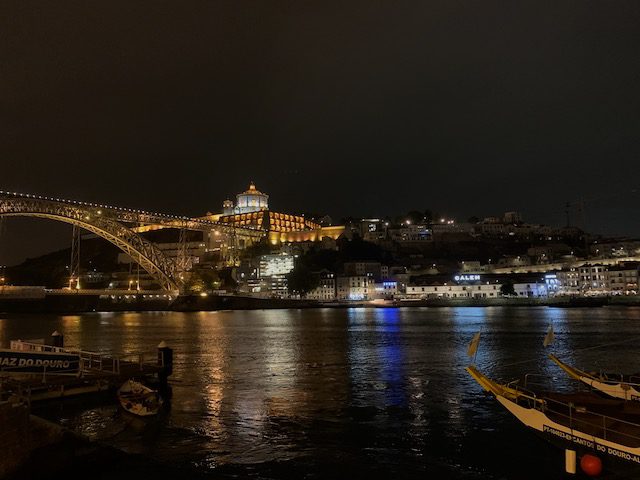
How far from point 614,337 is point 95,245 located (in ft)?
410

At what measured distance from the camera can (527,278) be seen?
318ft

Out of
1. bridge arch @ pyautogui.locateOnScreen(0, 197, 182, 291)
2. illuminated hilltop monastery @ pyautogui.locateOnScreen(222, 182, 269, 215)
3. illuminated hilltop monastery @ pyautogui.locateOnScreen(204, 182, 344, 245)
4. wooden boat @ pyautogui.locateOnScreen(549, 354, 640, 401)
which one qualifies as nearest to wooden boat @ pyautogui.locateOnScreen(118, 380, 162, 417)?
wooden boat @ pyautogui.locateOnScreen(549, 354, 640, 401)

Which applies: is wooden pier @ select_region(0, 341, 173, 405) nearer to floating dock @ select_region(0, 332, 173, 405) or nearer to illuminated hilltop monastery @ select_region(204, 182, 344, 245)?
floating dock @ select_region(0, 332, 173, 405)

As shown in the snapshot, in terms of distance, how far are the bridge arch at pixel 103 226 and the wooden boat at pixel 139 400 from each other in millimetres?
55013

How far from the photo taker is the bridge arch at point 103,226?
6138 cm

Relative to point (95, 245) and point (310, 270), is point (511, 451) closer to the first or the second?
point (310, 270)

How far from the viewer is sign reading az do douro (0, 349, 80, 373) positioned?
1292 centimetres

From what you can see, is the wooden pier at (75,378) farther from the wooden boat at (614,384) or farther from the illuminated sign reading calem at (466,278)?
the illuminated sign reading calem at (466,278)

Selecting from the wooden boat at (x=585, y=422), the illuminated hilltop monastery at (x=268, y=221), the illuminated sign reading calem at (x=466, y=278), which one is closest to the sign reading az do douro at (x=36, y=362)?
the wooden boat at (x=585, y=422)

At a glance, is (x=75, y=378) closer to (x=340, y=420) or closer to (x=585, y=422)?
(x=340, y=420)

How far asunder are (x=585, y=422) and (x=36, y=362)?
12.2 metres

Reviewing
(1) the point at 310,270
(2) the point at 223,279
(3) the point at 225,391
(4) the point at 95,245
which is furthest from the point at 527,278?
(4) the point at 95,245

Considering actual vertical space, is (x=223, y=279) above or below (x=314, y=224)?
below

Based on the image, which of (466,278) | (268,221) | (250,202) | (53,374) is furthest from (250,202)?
(53,374)
